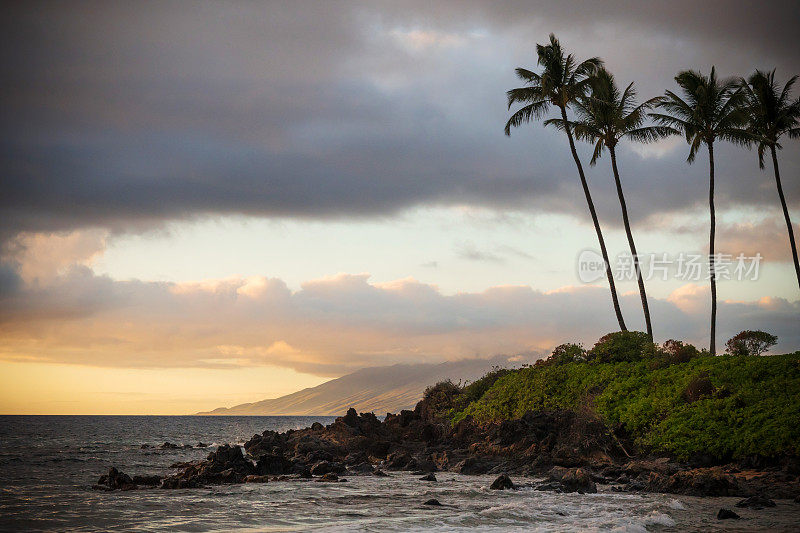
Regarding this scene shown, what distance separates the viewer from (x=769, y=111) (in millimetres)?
42938

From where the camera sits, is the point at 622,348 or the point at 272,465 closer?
the point at 272,465

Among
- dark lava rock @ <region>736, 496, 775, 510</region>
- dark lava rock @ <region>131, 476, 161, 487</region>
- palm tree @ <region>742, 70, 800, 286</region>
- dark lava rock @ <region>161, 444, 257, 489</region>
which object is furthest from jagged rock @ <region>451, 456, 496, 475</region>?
palm tree @ <region>742, 70, 800, 286</region>

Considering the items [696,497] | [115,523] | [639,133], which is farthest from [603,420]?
[639,133]

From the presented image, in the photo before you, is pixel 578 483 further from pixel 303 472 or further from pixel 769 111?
pixel 769 111

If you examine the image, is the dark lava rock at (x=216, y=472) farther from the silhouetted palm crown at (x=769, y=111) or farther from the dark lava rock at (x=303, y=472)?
the silhouetted palm crown at (x=769, y=111)

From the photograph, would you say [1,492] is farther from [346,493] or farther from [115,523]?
[346,493]

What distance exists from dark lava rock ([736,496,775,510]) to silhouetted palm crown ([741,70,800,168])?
110ft

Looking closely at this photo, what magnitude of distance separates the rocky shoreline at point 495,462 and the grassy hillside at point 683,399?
0.71 metres

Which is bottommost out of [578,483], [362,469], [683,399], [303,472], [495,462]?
[362,469]

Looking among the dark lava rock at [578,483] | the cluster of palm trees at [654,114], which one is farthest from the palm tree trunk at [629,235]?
the dark lava rock at [578,483]

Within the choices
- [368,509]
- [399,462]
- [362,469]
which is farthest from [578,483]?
[399,462]

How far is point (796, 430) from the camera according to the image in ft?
63.7

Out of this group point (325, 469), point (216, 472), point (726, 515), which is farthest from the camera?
point (325, 469)

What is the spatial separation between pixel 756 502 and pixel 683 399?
919cm
